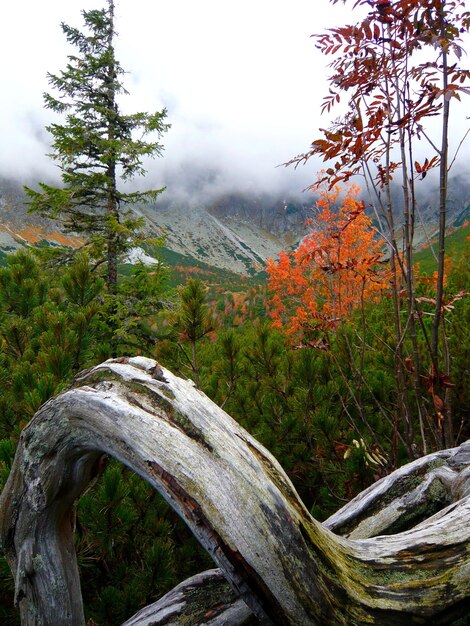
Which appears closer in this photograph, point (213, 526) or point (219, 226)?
point (213, 526)

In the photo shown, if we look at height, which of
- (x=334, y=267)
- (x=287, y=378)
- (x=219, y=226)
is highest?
(x=219, y=226)

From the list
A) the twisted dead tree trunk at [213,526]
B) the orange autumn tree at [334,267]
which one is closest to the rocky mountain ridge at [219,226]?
the orange autumn tree at [334,267]

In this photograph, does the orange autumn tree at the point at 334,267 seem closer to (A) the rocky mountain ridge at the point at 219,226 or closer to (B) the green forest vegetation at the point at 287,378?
(B) the green forest vegetation at the point at 287,378

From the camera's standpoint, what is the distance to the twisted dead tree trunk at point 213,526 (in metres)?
1.08

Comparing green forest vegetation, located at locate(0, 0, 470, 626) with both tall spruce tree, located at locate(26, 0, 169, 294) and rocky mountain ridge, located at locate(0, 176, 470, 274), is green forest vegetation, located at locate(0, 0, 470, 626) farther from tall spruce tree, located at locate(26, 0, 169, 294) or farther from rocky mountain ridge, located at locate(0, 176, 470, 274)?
rocky mountain ridge, located at locate(0, 176, 470, 274)

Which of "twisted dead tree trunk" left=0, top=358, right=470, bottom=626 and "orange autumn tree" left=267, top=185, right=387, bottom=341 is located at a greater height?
"orange autumn tree" left=267, top=185, right=387, bottom=341

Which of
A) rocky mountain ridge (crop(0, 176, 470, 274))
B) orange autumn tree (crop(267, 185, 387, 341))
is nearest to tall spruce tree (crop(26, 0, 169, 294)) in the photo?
orange autumn tree (crop(267, 185, 387, 341))

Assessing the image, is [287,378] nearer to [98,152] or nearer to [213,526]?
[213,526]

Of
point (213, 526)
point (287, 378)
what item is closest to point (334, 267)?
point (287, 378)

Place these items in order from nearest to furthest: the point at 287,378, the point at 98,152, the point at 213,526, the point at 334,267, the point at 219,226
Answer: the point at 213,526 → the point at 334,267 → the point at 287,378 → the point at 98,152 → the point at 219,226

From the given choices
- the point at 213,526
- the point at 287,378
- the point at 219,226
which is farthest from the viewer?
the point at 219,226

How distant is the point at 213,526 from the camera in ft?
3.56

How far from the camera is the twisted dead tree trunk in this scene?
1075 mm

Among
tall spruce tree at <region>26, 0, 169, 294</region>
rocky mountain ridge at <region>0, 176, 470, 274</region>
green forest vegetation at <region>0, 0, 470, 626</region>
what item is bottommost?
green forest vegetation at <region>0, 0, 470, 626</region>
